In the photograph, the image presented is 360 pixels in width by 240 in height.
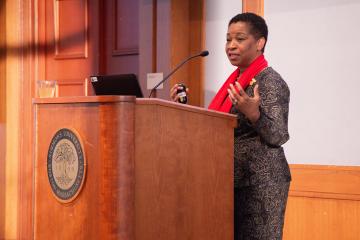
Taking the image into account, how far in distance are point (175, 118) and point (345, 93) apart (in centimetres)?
164

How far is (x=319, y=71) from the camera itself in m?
3.06

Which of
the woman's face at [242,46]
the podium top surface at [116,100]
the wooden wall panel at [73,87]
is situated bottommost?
the podium top surface at [116,100]

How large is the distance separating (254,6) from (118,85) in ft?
4.42

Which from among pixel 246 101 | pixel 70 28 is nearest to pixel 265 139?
pixel 246 101

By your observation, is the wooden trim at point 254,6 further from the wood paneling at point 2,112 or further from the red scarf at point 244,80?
the wood paneling at point 2,112

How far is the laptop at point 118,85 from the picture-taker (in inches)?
84.2

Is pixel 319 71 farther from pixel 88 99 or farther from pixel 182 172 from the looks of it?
pixel 88 99

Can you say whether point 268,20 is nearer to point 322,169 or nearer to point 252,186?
point 322,169

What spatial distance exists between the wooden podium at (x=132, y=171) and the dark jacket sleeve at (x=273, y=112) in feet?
0.58

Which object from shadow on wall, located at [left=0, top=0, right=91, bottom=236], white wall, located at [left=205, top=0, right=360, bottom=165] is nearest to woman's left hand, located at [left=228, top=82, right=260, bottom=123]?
white wall, located at [left=205, top=0, right=360, bottom=165]

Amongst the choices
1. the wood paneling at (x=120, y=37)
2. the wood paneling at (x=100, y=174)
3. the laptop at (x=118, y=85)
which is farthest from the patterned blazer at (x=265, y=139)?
the wood paneling at (x=120, y=37)

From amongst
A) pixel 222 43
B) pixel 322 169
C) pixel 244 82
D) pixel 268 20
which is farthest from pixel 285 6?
pixel 244 82

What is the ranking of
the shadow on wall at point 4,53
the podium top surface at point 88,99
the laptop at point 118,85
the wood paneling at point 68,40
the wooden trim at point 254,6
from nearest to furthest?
the podium top surface at point 88,99
the laptop at point 118,85
the wooden trim at point 254,6
the wood paneling at point 68,40
the shadow on wall at point 4,53

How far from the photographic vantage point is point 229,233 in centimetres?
180
